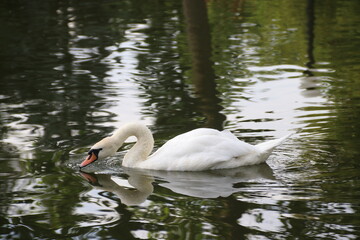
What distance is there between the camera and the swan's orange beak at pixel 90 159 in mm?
8767

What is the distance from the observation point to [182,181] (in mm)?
8234

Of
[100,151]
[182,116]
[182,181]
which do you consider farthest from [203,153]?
[182,116]

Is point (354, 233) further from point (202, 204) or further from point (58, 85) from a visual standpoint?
point (58, 85)

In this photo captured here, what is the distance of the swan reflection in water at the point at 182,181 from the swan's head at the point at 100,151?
0.18m

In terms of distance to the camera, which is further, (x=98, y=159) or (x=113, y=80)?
(x=113, y=80)

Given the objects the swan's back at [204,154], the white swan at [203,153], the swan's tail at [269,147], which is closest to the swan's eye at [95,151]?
the white swan at [203,153]

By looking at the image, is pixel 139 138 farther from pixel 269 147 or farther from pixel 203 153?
pixel 269 147

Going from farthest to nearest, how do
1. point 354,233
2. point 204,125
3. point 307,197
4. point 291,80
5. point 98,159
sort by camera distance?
point 291,80 → point 204,125 → point 98,159 → point 307,197 → point 354,233

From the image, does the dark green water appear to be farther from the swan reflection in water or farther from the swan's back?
the swan's back

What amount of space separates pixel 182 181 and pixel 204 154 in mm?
481

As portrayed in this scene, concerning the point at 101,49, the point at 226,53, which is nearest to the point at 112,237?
the point at 226,53

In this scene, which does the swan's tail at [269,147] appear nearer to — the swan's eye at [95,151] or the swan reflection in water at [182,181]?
the swan reflection in water at [182,181]

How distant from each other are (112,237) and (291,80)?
7.18m

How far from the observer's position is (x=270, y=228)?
6590mm
